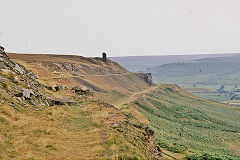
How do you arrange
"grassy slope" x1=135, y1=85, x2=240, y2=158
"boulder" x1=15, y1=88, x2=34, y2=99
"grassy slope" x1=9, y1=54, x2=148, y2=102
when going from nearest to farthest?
1. "boulder" x1=15, y1=88, x2=34, y2=99
2. "grassy slope" x1=135, y1=85, x2=240, y2=158
3. "grassy slope" x1=9, y1=54, x2=148, y2=102

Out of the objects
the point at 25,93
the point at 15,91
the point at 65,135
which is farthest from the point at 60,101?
the point at 65,135

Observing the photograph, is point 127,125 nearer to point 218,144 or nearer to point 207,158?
point 207,158

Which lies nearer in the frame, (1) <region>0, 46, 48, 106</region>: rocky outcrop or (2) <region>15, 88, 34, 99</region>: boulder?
(1) <region>0, 46, 48, 106</region>: rocky outcrop

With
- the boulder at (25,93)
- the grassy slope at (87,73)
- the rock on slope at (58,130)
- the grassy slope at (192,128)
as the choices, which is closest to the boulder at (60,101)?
the rock on slope at (58,130)

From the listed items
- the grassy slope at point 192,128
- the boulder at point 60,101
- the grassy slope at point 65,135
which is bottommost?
the grassy slope at point 192,128

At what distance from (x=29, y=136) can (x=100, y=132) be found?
5.98m

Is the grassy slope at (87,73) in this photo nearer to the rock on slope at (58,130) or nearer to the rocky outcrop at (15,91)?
the rocky outcrop at (15,91)

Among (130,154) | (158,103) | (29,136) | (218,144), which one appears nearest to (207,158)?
(130,154)

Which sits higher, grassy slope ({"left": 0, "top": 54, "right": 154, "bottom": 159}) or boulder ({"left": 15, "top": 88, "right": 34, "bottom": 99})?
boulder ({"left": 15, "top": 88, "right": 34, "bottom": 99})

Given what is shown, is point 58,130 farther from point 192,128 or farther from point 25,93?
point 192,128

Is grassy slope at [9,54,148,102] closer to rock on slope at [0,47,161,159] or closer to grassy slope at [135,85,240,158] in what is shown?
grassy slope at [135,85,240,158]

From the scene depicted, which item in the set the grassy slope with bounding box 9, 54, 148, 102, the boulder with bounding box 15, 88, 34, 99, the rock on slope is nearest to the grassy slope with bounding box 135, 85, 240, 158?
the grassy slope with bounding box 9, 54, 148, 102

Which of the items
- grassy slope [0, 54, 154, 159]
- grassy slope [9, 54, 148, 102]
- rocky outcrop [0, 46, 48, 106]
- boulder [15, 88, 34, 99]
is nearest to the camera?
grassy slope [0, 54, 154, 159]

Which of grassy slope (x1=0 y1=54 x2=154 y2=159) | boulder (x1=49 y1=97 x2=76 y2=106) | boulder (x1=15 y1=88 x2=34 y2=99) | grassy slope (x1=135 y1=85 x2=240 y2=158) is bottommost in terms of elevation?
grassy slope (x1=135 y1=85 x2=240 y2=158)
